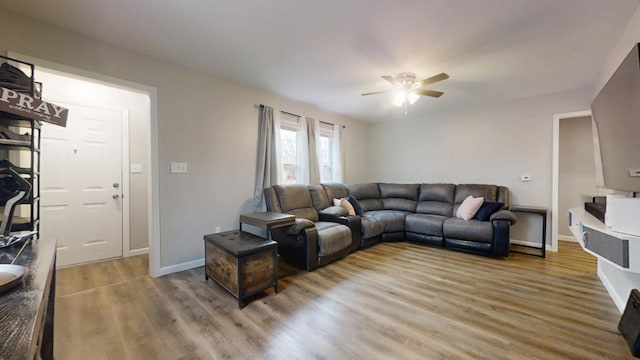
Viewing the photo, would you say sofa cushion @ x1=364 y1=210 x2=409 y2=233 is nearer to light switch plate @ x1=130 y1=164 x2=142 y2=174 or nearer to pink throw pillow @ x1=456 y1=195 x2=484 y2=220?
pink throw pillow @ x1=456 y1=195 x2=484 y2=220

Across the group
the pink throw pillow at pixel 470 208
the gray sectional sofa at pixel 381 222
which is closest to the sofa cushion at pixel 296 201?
the gray sectional sofa at pixel 381 222

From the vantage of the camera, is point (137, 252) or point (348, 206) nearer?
point (137, 252)

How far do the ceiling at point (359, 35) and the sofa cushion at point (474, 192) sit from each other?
5.51 feet

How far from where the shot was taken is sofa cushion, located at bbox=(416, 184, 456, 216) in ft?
14.7

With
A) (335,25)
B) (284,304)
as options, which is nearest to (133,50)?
(335,25)

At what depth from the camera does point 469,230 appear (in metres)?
3.65

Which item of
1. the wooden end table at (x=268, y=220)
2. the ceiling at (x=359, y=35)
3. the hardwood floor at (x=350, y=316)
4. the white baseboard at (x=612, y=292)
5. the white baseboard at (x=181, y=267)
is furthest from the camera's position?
the white baseboard at (x=181, y=267)

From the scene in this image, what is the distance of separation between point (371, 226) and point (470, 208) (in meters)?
1.56

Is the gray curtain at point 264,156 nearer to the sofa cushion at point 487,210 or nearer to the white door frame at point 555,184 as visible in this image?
the sofa cushion at point 487,210

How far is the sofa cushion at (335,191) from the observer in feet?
14.2

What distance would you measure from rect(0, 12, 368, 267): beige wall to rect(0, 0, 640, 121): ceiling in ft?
0.51

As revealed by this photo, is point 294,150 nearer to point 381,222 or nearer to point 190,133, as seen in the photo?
point 190,133

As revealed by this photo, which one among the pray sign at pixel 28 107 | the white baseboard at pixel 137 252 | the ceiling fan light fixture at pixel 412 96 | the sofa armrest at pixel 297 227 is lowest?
the white baseboard at pixel 137 252

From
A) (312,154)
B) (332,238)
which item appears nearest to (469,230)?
(332,238)
